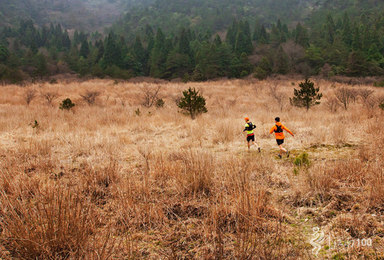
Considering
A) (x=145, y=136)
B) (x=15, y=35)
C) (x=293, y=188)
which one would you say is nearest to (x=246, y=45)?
(x=145, y=136)

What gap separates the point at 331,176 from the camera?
3098mm

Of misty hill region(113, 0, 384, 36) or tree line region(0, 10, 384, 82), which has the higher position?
misty hill region(113, 0, 384, 36)

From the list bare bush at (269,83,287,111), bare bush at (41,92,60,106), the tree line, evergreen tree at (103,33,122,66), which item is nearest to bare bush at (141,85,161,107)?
bare bush at (41,92,60,106)

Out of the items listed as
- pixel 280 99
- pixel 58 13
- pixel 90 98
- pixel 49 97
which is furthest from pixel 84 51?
pixel 58 13

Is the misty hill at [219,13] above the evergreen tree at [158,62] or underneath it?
above

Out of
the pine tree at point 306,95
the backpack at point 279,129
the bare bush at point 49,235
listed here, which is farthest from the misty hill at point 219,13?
the bare bush at point 49,235

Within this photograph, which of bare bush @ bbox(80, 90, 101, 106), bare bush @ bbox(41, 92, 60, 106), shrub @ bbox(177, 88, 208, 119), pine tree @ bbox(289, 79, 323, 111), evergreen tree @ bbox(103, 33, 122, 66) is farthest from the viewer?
evergreen tree @ bbox(103, 33, 122, 66)

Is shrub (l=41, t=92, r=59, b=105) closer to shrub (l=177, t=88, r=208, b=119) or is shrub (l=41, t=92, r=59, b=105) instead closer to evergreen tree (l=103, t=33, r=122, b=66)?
shrub (l=177, t=88, r=208, b=119)

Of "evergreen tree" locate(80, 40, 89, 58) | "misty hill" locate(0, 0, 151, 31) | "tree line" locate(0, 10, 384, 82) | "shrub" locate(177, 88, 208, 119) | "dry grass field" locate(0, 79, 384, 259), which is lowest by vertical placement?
"dry grass field" locate(0, 79, 384, 259)

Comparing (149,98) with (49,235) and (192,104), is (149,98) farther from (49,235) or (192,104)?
(49,235)

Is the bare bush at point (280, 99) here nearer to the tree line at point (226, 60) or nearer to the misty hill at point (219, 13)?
the tree line at point (226, 60)

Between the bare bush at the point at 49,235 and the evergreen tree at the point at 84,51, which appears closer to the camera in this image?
the bare bush at the point at 49,235

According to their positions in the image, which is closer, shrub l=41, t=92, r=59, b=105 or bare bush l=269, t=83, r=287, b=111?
bare bush l=269, t=83, r=287, b=111

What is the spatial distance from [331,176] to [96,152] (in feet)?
15.2
